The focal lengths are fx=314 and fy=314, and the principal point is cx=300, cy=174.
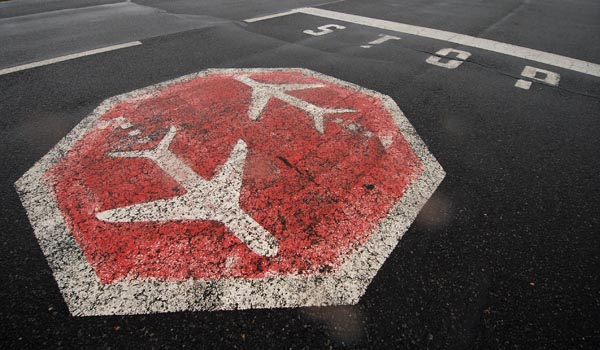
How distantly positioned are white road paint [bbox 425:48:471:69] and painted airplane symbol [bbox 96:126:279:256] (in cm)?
376

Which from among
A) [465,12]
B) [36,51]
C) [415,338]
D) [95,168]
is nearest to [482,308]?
[415,338]

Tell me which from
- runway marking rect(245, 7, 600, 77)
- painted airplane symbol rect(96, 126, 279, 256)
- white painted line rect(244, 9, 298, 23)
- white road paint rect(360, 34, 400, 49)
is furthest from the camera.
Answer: white painted line rect(244, 9, 298, 23)

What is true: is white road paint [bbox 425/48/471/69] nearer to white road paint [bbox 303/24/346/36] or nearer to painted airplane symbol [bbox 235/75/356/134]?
white road paint [bbox 303/24/346/36]

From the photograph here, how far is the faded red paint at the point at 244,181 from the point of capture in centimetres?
187

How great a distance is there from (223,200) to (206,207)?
13cm

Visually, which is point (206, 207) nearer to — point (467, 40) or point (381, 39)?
point (381, 39)

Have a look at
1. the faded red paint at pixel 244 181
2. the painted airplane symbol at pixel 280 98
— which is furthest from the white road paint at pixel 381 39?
the faded red paint at pixel 244 181

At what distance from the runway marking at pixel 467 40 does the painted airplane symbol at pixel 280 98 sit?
3.36 meters

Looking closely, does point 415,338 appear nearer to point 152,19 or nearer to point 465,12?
point 152,19

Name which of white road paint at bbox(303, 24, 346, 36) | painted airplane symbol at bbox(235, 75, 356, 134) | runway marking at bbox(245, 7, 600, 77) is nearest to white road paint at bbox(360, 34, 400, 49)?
runway marking at bbox(245, 7, 600, 77)

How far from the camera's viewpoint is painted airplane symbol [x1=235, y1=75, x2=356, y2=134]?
3.23m

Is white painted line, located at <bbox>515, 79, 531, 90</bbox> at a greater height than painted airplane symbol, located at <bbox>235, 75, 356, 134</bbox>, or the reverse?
white painted line, located at <bbox>515, 79, 531, 90</bbox>

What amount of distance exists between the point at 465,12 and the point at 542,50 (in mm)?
3086

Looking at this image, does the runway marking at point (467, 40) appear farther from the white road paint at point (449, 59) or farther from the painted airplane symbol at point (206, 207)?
the painted airplane symbol at point (206, 207)
